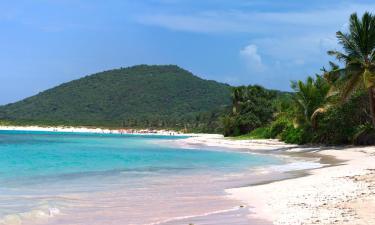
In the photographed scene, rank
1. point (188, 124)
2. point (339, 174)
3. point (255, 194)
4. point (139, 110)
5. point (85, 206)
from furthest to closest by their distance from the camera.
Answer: point (139, 110) < point (188, 124) < point (339, 174) < point (255, 194) < point (85, 206)

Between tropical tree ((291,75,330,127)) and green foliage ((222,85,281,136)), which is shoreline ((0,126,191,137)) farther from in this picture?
tropical tree ((291,75,330,127))

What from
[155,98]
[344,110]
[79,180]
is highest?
[155,98]

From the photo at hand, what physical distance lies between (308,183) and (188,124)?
116999mm

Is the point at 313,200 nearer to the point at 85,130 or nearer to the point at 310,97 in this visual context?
the point at 310,97

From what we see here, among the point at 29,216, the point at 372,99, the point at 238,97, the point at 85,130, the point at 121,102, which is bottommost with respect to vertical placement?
the point at 29,216

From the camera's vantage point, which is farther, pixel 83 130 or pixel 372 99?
pixel 83 130

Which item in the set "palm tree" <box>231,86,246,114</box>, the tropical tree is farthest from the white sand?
the tropical tree

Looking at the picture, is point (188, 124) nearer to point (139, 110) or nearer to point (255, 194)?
point (139, 110)

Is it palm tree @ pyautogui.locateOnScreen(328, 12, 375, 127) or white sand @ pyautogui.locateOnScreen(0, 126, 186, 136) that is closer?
palm tree @ pyautogui.locateOnScreen(328, 12, 375, 127)

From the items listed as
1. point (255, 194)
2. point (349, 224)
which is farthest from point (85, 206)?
point (349, 224)

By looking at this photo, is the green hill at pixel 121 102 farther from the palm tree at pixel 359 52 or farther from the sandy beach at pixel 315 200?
the sandy beach at pixel 315 200

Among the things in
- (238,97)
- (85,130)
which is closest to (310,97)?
(238,97)

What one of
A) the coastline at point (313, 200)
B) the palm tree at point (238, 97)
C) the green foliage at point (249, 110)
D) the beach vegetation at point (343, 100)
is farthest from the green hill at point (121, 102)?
the coastline at point (313, 200)

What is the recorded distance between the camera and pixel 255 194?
12289mm
